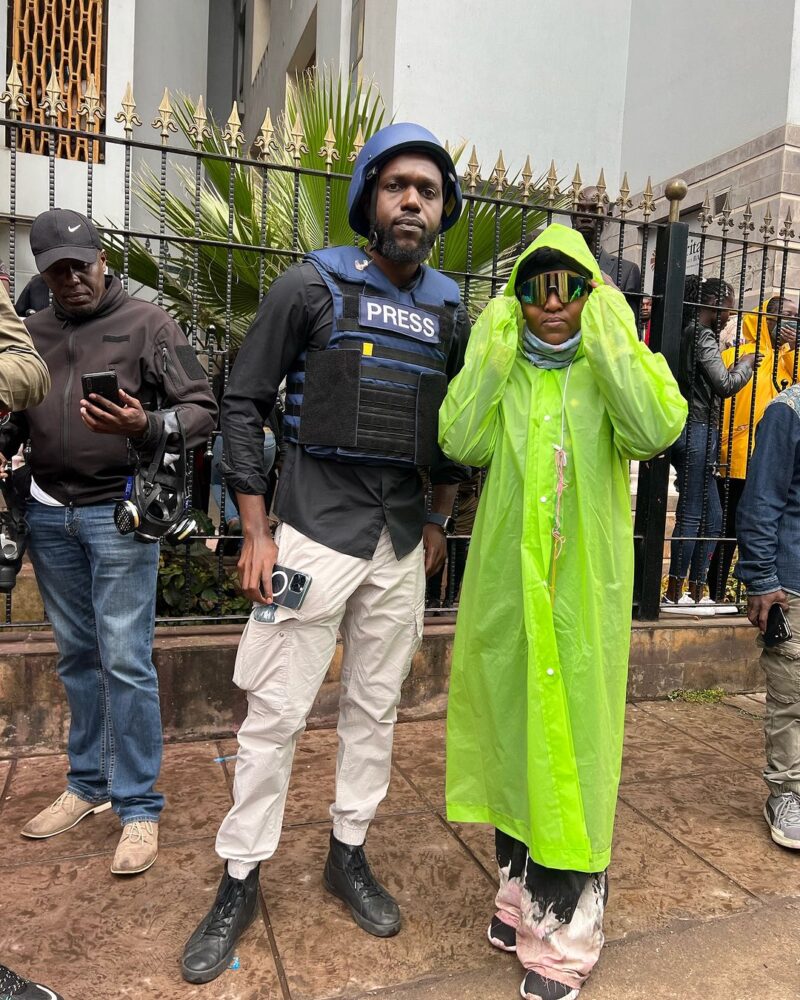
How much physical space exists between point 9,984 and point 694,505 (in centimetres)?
427

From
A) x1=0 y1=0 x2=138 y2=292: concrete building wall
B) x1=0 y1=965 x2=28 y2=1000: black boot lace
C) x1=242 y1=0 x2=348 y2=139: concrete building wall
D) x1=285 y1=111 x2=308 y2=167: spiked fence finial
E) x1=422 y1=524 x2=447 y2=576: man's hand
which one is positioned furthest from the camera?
x1=242 y1=0 x2=348 y2=139: concrete building wall

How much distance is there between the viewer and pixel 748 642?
459 cm

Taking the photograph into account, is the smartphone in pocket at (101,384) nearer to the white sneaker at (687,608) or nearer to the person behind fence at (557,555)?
the person behind fence at (557,555)

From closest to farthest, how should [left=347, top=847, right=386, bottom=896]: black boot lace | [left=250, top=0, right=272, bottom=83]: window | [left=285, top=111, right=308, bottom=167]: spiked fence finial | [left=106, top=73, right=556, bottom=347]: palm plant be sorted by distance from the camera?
[left=347, top=847, right=386, bottom=896]: black boot lace → [left=285, top=111, right=308, bottom=167]: spiked fence finial → [left=106, top=73, right=556, bottom=347]: palm plant → [left=250, top=0, right=272, bottom=83]: window

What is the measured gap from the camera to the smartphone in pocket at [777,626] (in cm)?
290

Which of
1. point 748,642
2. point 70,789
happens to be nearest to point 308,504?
point 70,789

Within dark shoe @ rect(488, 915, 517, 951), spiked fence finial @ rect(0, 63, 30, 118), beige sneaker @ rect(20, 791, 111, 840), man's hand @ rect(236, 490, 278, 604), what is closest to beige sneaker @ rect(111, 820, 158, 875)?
beige sneaker @ rect(20, 791, 111, 840)

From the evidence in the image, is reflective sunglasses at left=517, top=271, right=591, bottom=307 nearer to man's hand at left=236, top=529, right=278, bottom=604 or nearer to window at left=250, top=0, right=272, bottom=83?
man's hand at left=236, top=529, right=278, bottom=604

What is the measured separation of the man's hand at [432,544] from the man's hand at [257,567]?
1.96 ft

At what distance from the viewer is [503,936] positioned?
2.24 metres

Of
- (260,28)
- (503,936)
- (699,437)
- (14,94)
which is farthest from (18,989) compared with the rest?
(260,28)

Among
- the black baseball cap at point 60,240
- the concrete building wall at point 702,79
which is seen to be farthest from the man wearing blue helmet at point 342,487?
the concrete building wall at point 702,79

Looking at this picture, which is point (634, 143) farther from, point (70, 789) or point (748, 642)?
point (70, 789)

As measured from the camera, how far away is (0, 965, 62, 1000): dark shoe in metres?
1.81
